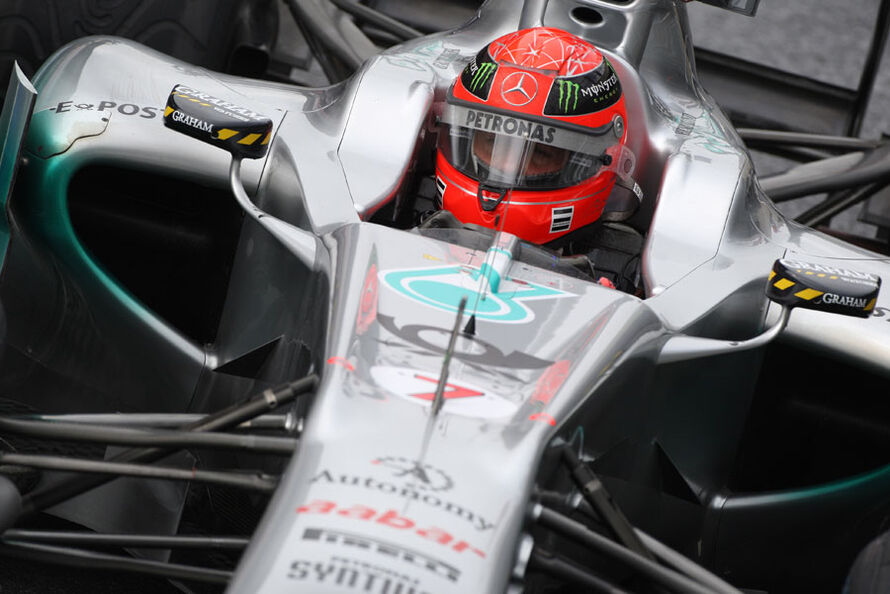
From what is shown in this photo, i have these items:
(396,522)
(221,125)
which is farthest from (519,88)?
(396,522)

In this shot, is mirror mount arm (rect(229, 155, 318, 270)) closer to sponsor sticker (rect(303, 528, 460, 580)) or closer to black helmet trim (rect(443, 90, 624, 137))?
black helmet trim (rect(443, 90, 624, 137))

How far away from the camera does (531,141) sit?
10.5 ft

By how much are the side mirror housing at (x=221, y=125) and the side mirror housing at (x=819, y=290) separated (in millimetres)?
1205

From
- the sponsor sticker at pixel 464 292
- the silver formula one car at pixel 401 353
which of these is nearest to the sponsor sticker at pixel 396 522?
the silver formula one car at pixel 401 353

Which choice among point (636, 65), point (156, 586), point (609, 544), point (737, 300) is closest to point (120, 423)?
point (156, 586)

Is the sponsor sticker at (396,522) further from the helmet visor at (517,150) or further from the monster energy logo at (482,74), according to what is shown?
the monster energy logo at (482,74)

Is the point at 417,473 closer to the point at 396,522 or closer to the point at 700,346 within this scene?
the point at 396,522

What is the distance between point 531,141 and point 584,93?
267mm

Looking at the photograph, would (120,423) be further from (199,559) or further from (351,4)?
(351,4)

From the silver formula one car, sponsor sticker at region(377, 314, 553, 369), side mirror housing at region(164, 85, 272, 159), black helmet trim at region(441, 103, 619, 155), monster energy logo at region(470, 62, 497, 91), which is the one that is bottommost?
the silver formula one car

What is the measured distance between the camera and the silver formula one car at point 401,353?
6.89 ft

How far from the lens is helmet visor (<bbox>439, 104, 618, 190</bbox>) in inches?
126

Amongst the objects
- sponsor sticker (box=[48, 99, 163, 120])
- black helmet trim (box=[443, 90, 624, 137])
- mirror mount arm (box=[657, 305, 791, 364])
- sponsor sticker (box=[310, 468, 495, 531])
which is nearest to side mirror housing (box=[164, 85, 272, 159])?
sponsor sticker (box=[48, 99, 163, 120])

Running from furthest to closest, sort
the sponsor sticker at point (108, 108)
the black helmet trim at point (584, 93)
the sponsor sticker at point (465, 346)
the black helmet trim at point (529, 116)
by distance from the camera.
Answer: the sponsor sticker at point (108, 108) → the black helmet trim at point (584, 93) → the black helmet trim at point (529, 116) → the sponsor sticker at point (465, 346)
